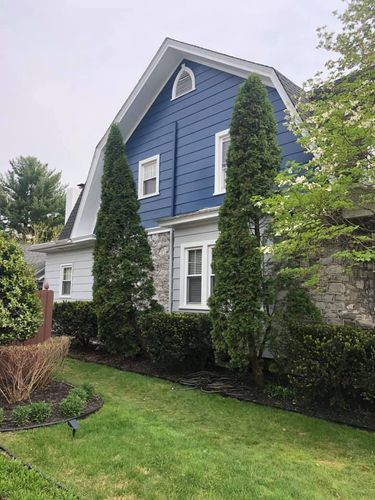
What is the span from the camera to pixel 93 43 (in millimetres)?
10961

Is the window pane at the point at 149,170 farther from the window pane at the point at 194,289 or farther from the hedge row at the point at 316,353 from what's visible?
the hedge row at the point at 316,353

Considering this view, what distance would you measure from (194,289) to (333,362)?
4.14 m

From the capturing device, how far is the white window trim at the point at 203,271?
840cm

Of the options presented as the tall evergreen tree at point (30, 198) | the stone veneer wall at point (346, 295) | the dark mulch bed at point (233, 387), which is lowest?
the dark mulch bed at point (233, 387)

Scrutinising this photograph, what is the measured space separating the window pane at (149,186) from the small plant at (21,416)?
713cm

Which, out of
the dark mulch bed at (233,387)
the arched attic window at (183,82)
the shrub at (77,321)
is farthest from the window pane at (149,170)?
the dark mulch bed at (233,387)

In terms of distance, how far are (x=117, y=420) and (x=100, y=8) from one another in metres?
9.17

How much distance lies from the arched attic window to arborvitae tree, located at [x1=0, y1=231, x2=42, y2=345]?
6446 mm

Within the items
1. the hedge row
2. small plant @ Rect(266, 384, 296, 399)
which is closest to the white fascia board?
the hedge row

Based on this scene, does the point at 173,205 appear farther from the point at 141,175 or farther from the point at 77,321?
the point at 77,321

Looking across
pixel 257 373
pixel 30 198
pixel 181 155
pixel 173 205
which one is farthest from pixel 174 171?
pixel 30 198

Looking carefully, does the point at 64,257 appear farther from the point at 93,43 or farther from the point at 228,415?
the point at 228,415

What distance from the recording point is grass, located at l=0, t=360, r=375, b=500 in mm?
3193

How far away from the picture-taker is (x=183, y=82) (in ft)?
34.1
